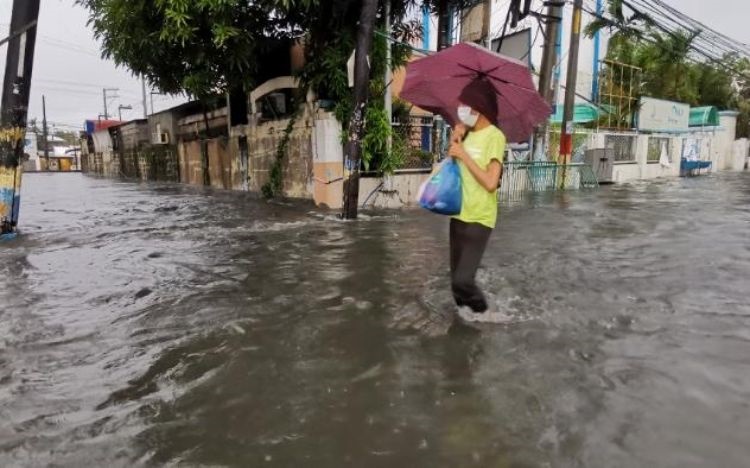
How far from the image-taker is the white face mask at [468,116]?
374cm

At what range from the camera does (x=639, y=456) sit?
2.42 m

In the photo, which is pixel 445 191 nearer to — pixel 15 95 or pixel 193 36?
pixel 15 95

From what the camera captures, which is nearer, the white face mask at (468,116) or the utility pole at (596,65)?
the white face mask at (468,116)

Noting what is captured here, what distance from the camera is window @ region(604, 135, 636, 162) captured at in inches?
829

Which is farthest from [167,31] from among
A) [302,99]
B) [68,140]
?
[68,140]

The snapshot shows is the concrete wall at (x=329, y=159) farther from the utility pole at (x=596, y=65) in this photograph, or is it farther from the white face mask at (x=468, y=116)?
the utility pole at (x=596, y=65)

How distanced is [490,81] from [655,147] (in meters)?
22.9

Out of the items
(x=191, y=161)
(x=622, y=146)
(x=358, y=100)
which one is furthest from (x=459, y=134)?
(x=622, y=146)

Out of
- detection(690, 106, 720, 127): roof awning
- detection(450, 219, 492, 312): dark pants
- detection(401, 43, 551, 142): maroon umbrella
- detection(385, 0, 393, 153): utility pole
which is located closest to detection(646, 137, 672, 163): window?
detection(690, 106, 720, 127): roof awning

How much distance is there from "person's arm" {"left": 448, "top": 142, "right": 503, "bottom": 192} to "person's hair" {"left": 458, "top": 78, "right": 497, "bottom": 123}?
290mm

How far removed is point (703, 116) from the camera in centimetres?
2769

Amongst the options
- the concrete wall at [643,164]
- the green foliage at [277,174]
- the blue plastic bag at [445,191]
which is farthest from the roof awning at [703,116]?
the blue plastic bag at [445,191]

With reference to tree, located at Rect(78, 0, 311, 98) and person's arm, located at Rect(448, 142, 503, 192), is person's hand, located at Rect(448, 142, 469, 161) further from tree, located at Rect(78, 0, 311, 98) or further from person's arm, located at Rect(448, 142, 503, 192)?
tree, located at Rect(78, 0, 311, 98)

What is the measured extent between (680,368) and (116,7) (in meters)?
11.4
